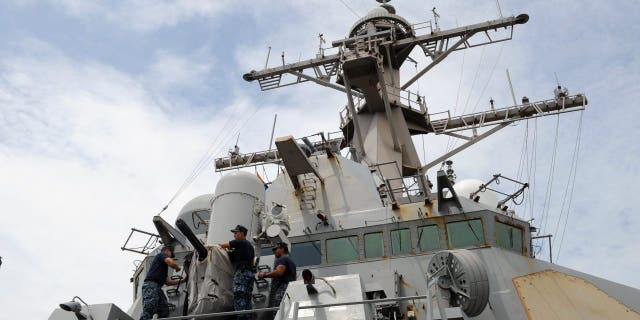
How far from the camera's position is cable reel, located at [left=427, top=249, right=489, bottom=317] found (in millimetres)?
7062

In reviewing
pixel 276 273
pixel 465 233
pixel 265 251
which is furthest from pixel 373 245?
pixel 276 273

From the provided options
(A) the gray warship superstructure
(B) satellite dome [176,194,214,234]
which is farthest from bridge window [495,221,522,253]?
(B) satellite dome [176,194,214,234]

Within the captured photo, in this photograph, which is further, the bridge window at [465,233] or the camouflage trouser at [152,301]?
the bridge window at [465,233]

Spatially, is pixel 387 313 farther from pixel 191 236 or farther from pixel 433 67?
pixel 433 67

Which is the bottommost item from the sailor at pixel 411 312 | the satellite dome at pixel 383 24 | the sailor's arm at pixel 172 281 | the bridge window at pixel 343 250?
the sailor at pixel 411 312

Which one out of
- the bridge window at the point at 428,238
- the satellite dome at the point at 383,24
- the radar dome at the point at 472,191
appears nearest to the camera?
the bridge window at the point at 428,238

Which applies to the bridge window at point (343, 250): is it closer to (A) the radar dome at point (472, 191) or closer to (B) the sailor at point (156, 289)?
(B) the sailor at point (156, 289)

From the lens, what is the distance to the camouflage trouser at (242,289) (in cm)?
673

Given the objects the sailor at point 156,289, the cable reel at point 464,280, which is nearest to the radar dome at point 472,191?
the cable reel at point 464,280

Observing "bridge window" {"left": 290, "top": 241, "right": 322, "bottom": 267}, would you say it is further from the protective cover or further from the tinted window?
the protective cover

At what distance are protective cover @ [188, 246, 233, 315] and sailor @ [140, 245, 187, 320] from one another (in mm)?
302

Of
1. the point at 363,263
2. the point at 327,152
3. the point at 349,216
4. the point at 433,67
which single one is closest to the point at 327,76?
the point at 433,67

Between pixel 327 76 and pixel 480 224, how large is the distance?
9.76 meters

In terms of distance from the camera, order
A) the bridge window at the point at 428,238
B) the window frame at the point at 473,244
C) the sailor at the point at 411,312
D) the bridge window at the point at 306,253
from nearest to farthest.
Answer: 1. the sailor at the point at 411,312
2. the window frame at the point at 473,244
3. the bridge window at the point at 428,238
4. the bridge window at the point at 306,253
